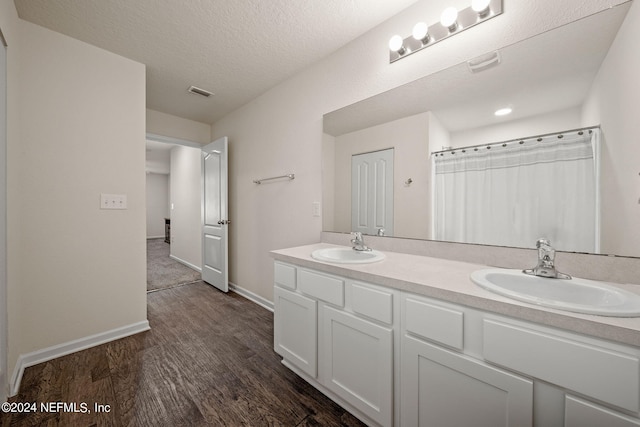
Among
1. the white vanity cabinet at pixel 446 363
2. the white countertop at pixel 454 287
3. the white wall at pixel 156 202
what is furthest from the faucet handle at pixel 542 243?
the white wall at pixel 156 202

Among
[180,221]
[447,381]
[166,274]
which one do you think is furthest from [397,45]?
[180,221]

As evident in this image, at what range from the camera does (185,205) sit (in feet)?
15.4

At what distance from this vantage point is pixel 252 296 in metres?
2.84

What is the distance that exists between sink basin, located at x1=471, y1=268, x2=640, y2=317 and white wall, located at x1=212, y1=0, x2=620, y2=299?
3.66 feet

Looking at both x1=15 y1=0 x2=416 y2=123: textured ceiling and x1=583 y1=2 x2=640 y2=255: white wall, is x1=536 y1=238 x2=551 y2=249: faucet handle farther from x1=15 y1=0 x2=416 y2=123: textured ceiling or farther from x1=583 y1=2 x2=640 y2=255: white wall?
x1=15 y1=0 x2=416 y2=123: textured ceiling

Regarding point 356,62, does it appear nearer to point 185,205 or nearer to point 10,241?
point 10,241

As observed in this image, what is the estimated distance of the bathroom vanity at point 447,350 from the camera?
2.10ft

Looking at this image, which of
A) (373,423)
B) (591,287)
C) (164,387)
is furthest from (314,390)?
(591,287)

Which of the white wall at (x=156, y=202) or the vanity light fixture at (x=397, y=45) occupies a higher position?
the vanity light fixture at (x=397, y=45)

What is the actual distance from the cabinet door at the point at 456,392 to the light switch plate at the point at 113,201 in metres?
2.35

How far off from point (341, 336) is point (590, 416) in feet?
2.81

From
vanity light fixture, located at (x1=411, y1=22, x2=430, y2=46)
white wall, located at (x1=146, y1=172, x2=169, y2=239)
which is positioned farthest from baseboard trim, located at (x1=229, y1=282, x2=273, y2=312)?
white wall, located at (x1=146, y1=172, x2=169, y2=239)

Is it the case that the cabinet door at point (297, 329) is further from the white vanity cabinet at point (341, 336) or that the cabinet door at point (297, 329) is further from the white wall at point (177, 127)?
the white wall at point (177, 127)

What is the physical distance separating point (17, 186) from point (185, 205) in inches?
124
